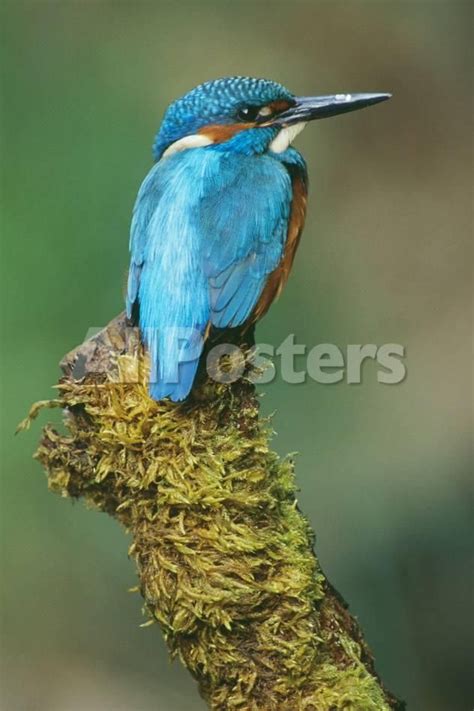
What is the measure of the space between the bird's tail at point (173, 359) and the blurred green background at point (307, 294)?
1982 millimetres

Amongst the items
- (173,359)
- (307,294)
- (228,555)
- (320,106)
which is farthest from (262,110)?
(307,294)

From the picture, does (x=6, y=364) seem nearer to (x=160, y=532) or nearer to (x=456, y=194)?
(x=160, y=532)

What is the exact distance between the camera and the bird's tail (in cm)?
222

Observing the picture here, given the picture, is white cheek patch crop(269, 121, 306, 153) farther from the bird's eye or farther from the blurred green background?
the blurred green background

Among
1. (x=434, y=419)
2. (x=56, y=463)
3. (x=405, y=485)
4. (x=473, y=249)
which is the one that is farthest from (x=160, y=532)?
(x=473, y=249)

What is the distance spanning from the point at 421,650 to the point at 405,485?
0.80 m

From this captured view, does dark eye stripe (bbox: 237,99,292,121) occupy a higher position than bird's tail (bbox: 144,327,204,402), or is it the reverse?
dark eye stripe (bbox: 237,99,292,121)

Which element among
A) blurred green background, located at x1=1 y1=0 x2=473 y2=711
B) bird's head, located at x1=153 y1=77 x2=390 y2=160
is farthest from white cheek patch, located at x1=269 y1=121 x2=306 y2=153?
blurred green background, located at x1=1 y1=0 x2=473 y2=711

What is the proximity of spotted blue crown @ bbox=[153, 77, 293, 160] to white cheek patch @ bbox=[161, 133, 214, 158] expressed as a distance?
21mm

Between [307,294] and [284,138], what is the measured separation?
238 cm

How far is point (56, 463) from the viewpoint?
8.22 feet

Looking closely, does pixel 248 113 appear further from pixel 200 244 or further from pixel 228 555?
pixel 228 555

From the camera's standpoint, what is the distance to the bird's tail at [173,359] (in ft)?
7.29

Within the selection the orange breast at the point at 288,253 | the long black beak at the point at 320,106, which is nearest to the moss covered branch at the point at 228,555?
the orange breast at the point at 288,253
